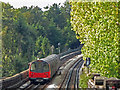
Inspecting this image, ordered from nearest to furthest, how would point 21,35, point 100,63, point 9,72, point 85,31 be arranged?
1. point 100,63
2. point 85,31
3. point 9,72
4. point 21,35

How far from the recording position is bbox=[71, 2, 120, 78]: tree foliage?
1098 cm

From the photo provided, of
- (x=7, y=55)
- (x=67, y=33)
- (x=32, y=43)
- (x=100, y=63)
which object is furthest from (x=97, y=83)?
(x=67, y=33)

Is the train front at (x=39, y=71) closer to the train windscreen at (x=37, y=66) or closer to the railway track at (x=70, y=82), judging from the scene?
the train windscreen at (x=37, y=66)

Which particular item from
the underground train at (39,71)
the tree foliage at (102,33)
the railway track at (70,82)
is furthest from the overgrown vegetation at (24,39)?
the tree foliage at (102,33)

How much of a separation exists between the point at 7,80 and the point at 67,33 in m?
59.2

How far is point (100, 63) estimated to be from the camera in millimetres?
11891

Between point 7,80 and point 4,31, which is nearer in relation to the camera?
point 7,80

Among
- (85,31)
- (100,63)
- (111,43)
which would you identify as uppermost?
(85,31)

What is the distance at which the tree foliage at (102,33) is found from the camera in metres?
11.0

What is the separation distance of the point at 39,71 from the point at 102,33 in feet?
36.4

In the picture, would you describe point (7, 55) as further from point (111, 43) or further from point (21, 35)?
point (111, 43)

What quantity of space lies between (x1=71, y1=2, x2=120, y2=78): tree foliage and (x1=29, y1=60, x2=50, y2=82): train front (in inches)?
349

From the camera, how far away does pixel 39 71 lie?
21109mm

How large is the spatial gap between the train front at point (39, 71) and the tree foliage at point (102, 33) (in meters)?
8.87
